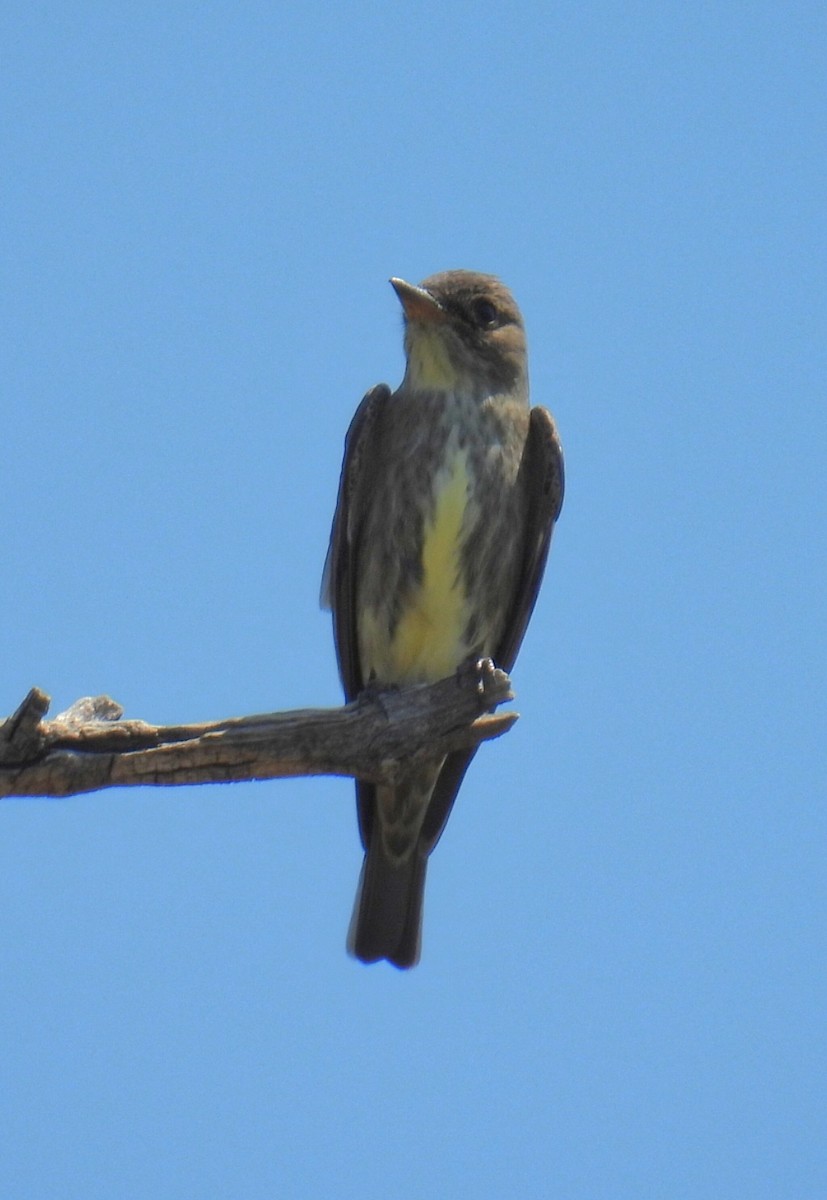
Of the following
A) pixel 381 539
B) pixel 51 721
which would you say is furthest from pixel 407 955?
pixel 51 721

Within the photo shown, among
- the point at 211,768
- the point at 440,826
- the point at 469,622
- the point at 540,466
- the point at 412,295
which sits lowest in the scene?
the point at 211,768

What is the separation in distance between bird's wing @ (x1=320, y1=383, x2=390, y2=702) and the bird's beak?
1.43 feet

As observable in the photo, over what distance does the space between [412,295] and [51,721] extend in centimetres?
320

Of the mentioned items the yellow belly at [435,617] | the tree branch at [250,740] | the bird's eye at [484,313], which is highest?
the bird's eye at [484,313]

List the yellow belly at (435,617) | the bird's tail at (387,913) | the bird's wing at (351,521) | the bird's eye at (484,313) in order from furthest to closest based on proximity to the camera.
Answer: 1. the bird's tail at (387,913)
2. the bird's eye at (484,313)
3. the bird's wing at (351,521)
4. the yellow belly at (435,617)

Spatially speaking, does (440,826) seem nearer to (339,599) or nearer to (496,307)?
(339,599)

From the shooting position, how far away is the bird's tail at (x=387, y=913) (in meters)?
8.43

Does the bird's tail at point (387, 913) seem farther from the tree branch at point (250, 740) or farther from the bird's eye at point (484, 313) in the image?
the bird's eye at point (484, 313)

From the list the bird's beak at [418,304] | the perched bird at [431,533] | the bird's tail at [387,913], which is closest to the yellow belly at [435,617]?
the perched bird at [431,533]

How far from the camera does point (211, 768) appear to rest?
630 centimetres

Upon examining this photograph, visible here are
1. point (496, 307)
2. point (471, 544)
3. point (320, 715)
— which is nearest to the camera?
point (320, 715)

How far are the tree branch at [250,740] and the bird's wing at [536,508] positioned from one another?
4.68ft

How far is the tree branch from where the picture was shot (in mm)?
6066

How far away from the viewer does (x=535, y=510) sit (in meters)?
8.28
